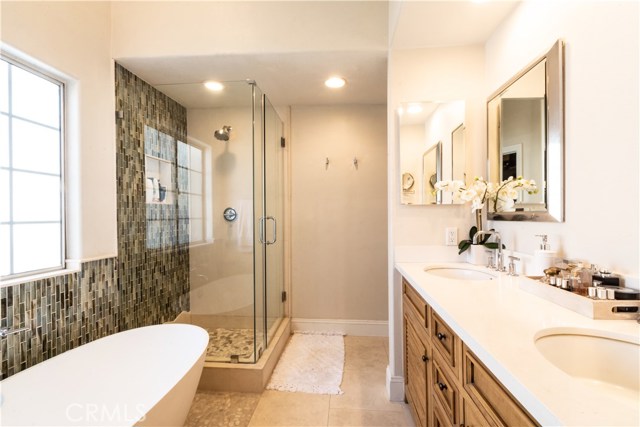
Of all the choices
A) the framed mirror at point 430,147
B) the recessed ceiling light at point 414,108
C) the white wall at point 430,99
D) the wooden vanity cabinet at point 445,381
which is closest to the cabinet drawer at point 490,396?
the wooden vanity cabinet at point 445,381

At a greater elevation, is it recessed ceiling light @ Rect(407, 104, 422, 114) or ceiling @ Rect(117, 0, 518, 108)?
ceiling @ Rect(117, 0, 518, 108)

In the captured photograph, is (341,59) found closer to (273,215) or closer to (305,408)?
(273,215)

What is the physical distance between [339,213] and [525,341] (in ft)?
7.60

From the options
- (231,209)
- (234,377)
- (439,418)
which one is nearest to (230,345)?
(234,377)

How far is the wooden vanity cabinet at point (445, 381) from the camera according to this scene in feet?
2.35

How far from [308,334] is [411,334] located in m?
1.55

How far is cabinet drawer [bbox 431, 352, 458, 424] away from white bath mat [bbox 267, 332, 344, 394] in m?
1.03

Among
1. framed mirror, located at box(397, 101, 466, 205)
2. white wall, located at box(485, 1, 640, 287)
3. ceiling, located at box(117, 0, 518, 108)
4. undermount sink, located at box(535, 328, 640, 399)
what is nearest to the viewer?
undermount sink, located at box(535, 328, 640, 399)

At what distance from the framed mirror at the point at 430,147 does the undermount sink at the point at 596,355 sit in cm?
119

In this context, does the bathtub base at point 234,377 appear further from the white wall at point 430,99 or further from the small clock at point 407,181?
the small clock at point 407,181

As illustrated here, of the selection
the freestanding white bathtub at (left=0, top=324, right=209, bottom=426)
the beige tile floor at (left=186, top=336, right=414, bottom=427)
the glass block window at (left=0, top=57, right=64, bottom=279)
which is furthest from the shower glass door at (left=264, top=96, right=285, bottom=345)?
the glass block window at (left=0, top=57, right=64, bottom=279)

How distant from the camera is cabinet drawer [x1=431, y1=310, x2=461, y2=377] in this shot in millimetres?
979

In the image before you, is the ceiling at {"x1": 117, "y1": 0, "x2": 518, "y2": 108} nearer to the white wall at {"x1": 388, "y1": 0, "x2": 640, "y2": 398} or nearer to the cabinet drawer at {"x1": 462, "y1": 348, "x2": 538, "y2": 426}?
the white wall at {"x1": 388, "y1": 0, "x2": 640, "y2": 398}

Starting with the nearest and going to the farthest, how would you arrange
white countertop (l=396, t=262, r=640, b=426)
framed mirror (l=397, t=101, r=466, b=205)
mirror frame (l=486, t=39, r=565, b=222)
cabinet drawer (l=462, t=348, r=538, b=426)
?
1. white countertop (l=396, t=262, r=640, b=426)
2. cabinet drawer (l=462, t=348, r=538, b=426)
3. mirror frame (l=486, t=39, r=565, b=222)
4. framed mirror (l=397, t=101, r=466, b=205)
